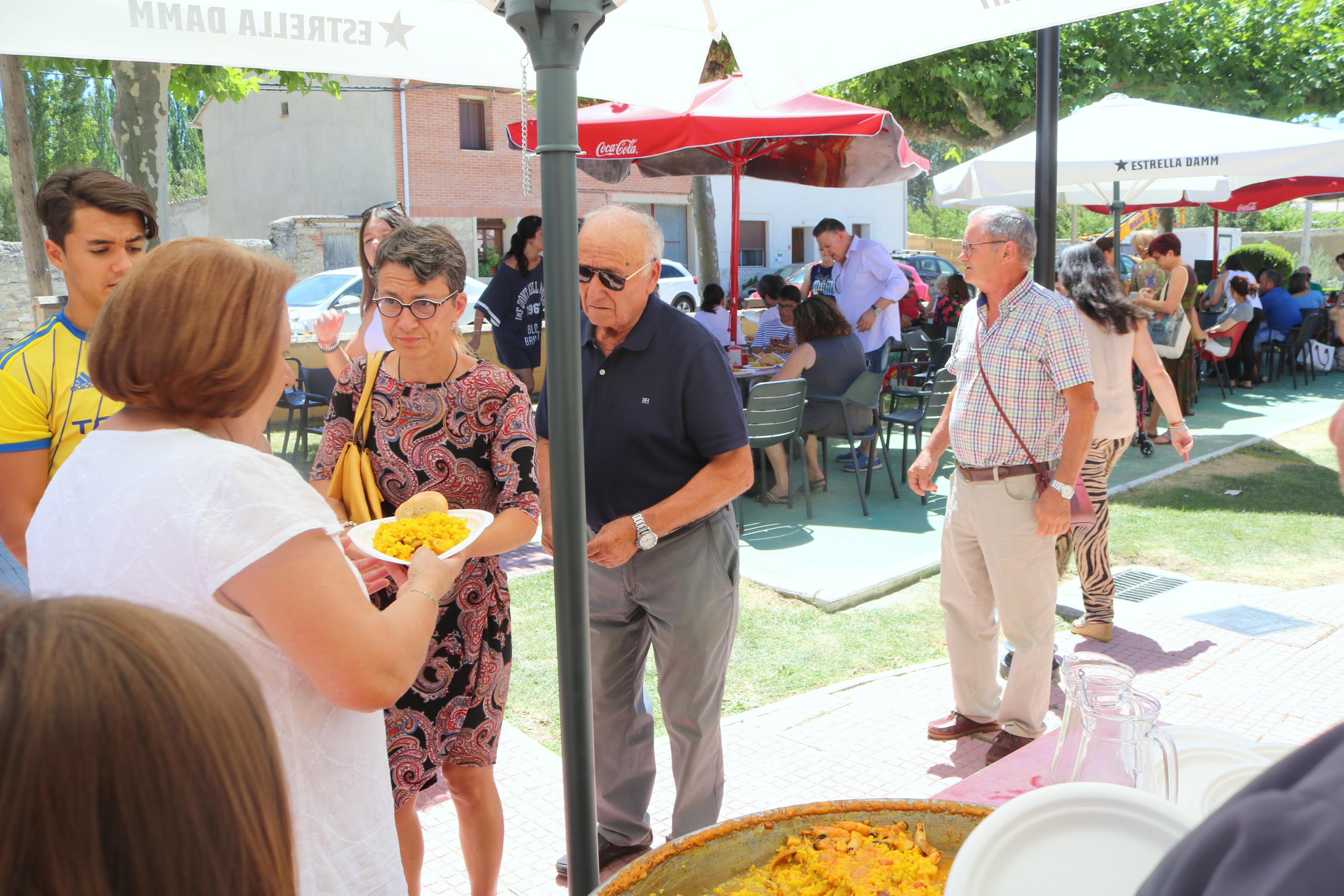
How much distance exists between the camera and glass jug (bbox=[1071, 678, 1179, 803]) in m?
1.27

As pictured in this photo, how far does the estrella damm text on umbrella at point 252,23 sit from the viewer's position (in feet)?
8.64

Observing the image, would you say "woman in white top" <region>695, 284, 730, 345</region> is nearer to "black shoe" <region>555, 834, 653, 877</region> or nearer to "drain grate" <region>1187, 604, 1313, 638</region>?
"drain grate" <region>1187, 604, 1313, 638</region>

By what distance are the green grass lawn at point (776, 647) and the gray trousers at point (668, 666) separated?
2.82 feet

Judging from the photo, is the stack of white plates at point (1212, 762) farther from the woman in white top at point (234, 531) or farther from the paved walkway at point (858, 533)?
the paved walkway at point (858, 533)

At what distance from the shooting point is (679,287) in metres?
23.0

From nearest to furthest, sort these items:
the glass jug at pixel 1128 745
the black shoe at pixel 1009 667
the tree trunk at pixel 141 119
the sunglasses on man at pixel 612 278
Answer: the glass jug at pixel 1128 745 < the sunglasses on man at pixel 612 278 < the black shoe at pixel 1009 667 < the tree trunk at pixel 141 119

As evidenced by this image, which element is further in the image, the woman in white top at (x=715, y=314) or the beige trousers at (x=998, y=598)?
the woman in white top at (x=715, y=314)

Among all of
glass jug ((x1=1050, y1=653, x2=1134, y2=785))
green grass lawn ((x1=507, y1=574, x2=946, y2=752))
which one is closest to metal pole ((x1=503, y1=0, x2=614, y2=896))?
glass jug ((x1=1050, y1=653, x2=1134, y2=785))

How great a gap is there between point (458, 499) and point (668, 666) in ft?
2.86

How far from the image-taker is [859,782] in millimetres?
3713

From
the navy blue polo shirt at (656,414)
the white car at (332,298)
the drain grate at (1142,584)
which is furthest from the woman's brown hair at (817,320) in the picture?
the white car at (332,298)

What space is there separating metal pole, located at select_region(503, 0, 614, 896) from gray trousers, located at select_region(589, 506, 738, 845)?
3.79 ft

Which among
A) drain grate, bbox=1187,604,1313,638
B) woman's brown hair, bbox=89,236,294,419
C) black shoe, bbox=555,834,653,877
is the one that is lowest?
black shoe, bbox=555,834,653,877

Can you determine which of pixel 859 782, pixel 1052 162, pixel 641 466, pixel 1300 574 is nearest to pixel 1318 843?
pixel 641 466
